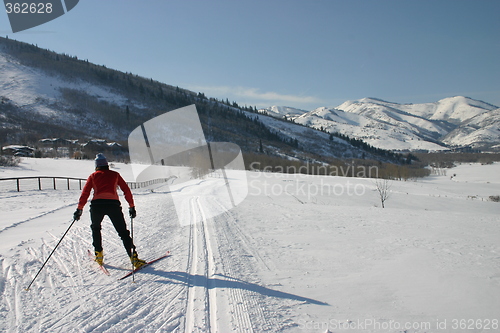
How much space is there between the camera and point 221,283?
4.30 metres

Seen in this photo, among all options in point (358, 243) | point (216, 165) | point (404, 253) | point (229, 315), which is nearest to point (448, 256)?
point (404, 253)

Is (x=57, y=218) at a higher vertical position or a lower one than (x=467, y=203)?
higher

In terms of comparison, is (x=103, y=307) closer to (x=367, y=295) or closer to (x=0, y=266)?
(x=0, y=266)

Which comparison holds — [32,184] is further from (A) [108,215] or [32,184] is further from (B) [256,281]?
(B) [256,281]

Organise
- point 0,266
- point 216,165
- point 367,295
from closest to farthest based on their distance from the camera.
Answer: point 367,295
point 0,266
point 216,165

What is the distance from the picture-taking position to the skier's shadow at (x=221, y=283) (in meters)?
4.01

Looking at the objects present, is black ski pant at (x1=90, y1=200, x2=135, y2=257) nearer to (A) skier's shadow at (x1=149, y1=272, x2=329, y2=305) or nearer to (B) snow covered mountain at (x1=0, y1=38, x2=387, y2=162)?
(A) skier's shadow at (x1=149, y1=272, x2=329, y2=305)

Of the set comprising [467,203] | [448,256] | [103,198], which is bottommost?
[467,203]

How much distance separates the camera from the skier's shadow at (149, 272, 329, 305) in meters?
4.01

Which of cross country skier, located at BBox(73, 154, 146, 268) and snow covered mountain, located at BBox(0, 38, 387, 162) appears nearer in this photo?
cross country skier, located at BBox(73, 154, 146, 268)

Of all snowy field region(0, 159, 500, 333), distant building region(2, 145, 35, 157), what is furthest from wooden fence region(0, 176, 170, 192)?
distant building region(2, 145, 35, 157)

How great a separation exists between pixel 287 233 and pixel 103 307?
17.3ft

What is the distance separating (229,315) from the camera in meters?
3.40

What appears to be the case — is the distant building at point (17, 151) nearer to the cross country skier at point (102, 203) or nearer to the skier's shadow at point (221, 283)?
the cross country skier at point (102, 203)
